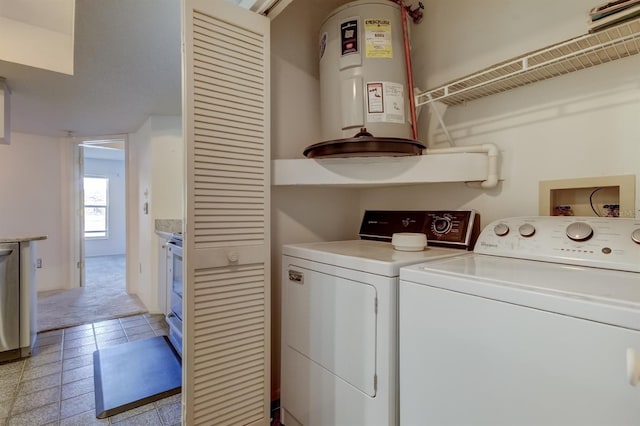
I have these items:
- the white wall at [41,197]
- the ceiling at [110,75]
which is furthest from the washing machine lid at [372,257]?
the white wall at [41,197]

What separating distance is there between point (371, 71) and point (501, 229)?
2.79 ft

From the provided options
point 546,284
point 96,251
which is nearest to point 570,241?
point 546,284

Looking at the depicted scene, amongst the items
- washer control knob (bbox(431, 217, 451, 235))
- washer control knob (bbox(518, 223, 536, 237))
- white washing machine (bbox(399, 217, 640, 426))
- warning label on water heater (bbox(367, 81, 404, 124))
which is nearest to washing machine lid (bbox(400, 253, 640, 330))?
white washing machine (bbox(399, 217, 640, 426))

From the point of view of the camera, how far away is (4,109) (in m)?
2.32

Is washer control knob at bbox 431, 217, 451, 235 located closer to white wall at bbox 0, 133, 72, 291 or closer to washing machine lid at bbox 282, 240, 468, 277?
washing machine lid at bbox 282, 240, 468, 277

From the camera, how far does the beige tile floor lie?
1.62 m

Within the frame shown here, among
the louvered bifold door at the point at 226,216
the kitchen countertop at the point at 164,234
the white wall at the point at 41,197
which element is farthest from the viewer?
the white wall at the point at 41,197

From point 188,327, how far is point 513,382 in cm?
112

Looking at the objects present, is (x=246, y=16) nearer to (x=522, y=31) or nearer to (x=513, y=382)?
(x=522, y=31)

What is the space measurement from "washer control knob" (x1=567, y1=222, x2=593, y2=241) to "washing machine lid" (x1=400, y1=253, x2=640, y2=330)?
0.36 feet

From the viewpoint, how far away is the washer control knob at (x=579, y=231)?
3.33ft

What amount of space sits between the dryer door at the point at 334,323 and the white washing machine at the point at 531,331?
13 cm

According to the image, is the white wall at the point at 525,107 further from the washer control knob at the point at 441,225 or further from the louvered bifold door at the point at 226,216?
the louvered bifold door at the point at 226,216

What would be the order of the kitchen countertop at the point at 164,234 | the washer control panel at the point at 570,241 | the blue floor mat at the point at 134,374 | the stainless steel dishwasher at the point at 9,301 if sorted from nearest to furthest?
the washer control panel at the point at 570,241, the blue floor mat at the point at 134,374, the stainless steel dishwasher at the point at 9,301, the kitchen countertop at the point at 164,234
